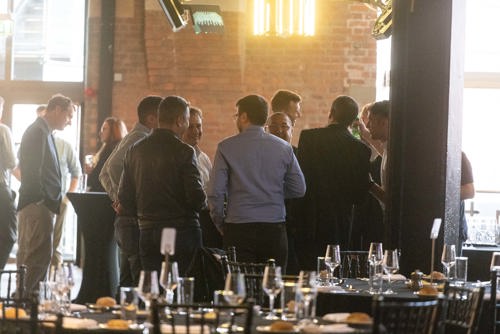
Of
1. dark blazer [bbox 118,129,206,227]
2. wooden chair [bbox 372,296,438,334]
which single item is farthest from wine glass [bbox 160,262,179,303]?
dark blazer [bbox 118,129,206,227]

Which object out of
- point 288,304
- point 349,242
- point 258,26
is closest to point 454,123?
point 349,242

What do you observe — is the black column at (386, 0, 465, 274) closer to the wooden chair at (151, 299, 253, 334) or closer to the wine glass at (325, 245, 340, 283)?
the wine glass at (325, 245, 340, 283)

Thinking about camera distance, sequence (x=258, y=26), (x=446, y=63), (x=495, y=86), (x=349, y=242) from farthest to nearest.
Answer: (x=495, y=86) → (x=258, y=26) → (x=349, y=242) → (x=446, y=63)

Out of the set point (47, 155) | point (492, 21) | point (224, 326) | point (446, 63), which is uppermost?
point (492, 21)

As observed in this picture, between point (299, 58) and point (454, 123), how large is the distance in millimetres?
5378

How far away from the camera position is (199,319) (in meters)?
4.44

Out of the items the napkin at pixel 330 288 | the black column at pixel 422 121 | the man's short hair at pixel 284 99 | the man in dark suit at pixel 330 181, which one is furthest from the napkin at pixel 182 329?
the man's short hair at pixel 284 99

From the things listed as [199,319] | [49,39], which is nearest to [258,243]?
[199,319]

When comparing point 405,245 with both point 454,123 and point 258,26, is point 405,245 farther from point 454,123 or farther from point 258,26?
point 258,26

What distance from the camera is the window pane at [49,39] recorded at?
1305cm

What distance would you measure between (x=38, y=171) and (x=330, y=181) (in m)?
2.83

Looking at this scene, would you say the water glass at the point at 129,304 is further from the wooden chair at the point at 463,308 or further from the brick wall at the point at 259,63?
the brick wall at the point at 259,63

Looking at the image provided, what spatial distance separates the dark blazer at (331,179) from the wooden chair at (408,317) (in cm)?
299

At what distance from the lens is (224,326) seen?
14.3 ft
